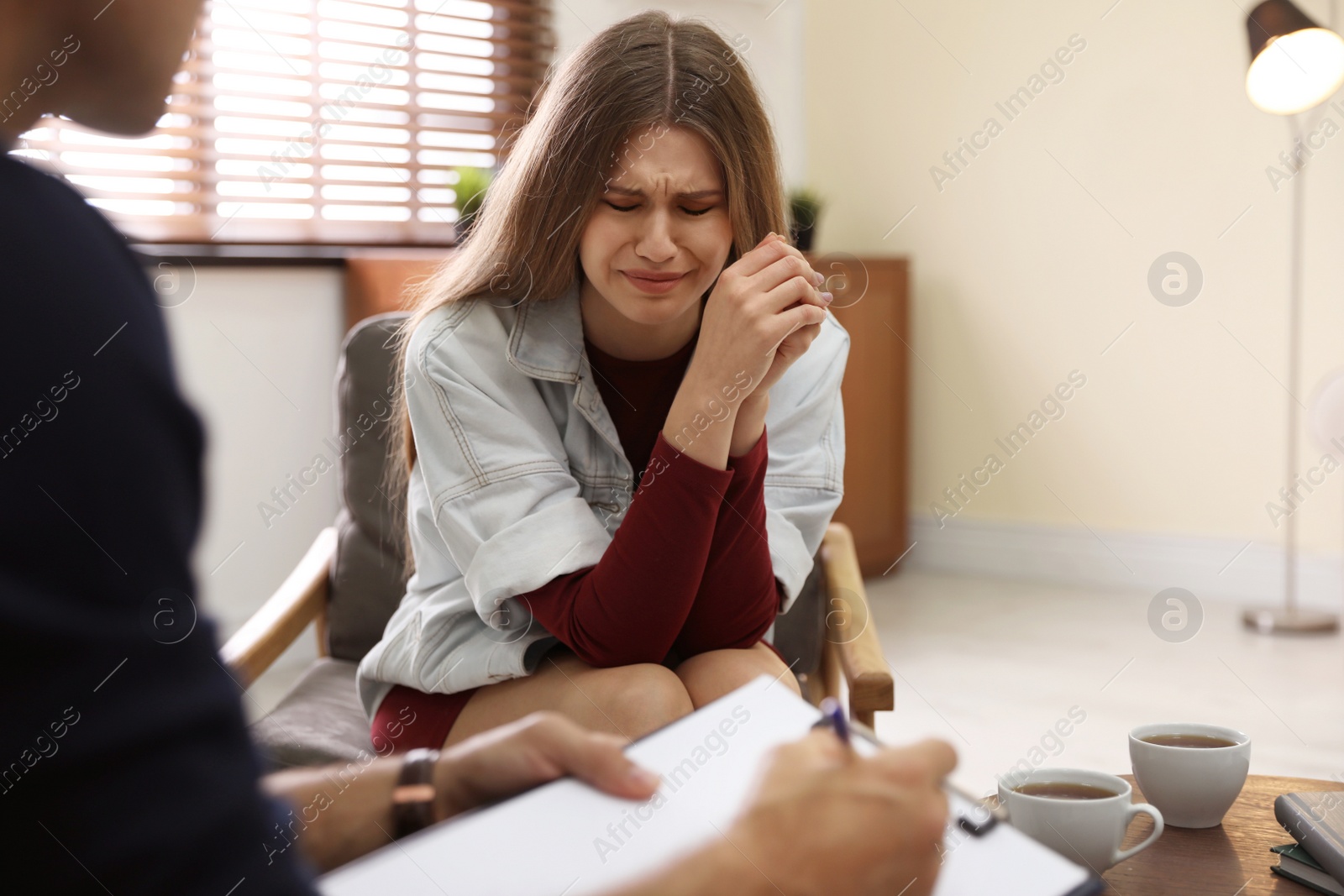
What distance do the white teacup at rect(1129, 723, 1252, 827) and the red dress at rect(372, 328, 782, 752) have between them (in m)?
0.41

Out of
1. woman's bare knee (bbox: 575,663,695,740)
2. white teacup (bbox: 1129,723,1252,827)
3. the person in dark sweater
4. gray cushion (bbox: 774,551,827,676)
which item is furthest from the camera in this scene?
gray cushion (bbox: 774,551,827,676)

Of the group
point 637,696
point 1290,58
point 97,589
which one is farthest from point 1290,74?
point 97,589

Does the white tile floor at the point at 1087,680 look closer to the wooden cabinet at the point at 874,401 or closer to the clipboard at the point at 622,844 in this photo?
the wooden cabinet at the point at 874,401

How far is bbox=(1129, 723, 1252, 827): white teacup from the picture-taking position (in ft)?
2.73

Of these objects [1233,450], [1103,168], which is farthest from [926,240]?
[1233,450]

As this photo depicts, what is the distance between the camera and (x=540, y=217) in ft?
3.92

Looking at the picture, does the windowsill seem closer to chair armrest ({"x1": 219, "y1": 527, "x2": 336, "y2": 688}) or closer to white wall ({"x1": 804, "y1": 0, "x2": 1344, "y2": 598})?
chair armrest ({"x1": 219, "y1": 527, "x2": 336, "y2": 688})

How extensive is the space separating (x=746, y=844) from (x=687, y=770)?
0.14m

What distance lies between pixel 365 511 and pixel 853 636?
0.67 m

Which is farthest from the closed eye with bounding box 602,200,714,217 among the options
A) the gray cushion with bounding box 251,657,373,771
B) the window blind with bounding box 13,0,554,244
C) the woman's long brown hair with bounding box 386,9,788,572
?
the window blind with bounding box 13,0,554,244

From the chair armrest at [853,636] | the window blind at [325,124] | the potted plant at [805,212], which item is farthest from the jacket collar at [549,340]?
the potted plant at [805,212]

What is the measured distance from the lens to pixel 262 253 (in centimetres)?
258

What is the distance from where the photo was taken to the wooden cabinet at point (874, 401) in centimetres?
337

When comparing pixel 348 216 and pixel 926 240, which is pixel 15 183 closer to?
pixel 348 216
